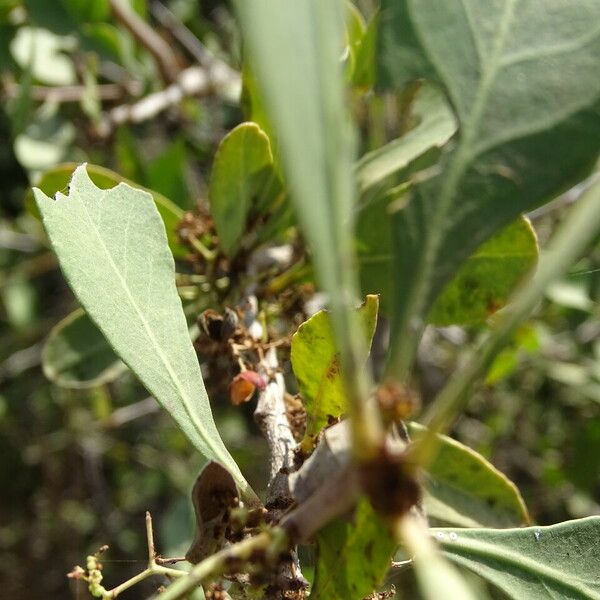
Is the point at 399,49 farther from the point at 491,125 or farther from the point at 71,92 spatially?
the point at 71,92

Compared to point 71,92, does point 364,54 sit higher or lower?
higher

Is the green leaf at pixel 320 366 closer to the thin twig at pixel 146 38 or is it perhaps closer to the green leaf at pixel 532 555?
the green leaf at pixel 532 555

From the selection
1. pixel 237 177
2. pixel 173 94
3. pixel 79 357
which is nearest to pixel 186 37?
pixel 173 94

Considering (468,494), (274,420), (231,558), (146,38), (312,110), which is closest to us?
(312,110)

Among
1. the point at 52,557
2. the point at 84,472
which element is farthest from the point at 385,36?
the point at 52,557

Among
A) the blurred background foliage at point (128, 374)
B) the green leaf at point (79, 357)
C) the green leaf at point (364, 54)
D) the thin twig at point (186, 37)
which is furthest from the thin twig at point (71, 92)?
the green leaf at point (364, 54)

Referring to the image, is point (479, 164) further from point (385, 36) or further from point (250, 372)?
point (250, 372)
